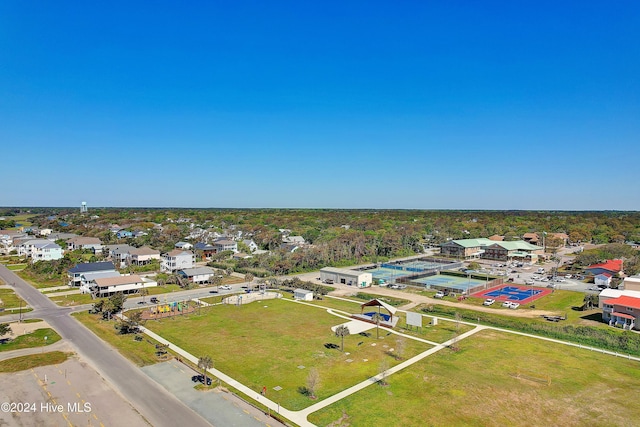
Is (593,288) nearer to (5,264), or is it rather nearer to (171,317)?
Result: (171,317)

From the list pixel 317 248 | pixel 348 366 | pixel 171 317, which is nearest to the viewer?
pixel 348 366

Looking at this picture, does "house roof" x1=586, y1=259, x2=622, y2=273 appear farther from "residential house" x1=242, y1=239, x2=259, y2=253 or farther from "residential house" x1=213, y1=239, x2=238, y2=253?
"residential house" x1=213, y1=239, x2=238, y2=253

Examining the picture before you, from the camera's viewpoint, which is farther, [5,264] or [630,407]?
[5,264]

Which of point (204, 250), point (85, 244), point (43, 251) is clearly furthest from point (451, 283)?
point (85, 244)

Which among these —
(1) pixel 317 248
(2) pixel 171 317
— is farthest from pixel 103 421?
(1) pixel 317 248

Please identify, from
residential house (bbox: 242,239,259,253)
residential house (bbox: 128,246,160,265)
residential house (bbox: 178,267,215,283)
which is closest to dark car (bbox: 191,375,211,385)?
residential house (bbox: 178,267,215,283)

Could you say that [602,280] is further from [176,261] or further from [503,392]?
[176,261]
